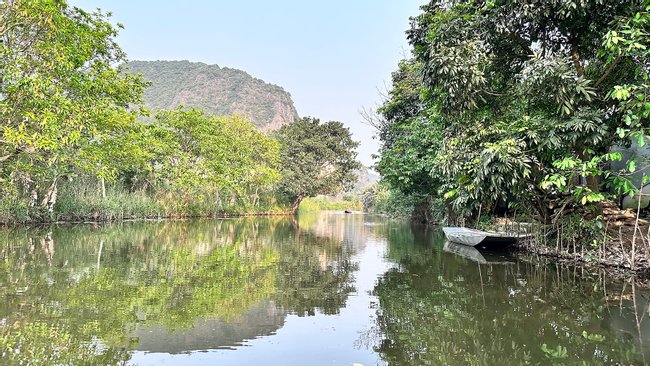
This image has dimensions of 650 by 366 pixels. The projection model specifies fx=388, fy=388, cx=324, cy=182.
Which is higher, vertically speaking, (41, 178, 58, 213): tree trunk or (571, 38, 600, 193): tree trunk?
(571, 38, 600, 193): tree trunk

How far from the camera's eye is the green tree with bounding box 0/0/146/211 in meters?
8.46

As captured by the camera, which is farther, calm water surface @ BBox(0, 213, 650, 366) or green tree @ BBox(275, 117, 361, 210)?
green tree @ BBox(275, 117, 361, 210)

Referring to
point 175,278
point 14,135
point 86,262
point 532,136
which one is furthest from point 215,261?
point 532,136

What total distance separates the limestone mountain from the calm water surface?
7084 centimetres

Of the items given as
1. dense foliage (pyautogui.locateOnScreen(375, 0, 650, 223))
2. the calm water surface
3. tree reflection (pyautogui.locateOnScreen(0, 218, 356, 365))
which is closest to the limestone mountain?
tree reflection (pyautogui.locateOnScreen(0, 218, 356, 365))

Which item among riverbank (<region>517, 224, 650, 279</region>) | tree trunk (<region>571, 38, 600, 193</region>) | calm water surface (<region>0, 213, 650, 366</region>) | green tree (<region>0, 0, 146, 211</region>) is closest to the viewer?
calm water surface (<region>0, 213, 650, 366</region>)

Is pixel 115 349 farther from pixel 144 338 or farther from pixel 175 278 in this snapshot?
pixel 175 278

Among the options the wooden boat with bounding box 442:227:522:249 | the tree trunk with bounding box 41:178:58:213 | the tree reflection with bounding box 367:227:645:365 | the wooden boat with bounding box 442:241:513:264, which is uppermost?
the tree trunk with bounding box 41:178:58:213

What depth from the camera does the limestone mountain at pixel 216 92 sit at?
80000 mm

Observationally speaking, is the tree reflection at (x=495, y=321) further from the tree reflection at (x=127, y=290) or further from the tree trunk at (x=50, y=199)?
the tree trunk at (x=50, y=199)

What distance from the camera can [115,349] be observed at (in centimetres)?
317

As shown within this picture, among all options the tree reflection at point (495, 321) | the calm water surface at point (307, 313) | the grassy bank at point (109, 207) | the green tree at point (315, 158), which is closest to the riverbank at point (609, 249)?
the calm water surface at point (307, 313)

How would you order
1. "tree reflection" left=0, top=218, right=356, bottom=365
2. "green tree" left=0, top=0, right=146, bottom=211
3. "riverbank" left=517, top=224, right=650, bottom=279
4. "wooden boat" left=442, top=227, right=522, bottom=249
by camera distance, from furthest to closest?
"wooden boat" left=442, top=227, right=522, bottom=249
"green tree" left=0, top=0, right=146, bottom=211
"riverbank" left=517, top=224, right=650, bottom=279
"tree reflection" left=0, top=218, right=356, bottom=365

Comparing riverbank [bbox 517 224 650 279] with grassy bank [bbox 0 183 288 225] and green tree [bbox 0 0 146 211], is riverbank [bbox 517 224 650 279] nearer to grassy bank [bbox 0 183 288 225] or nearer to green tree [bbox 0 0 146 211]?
green tree [bbox 0 0 146 211]
